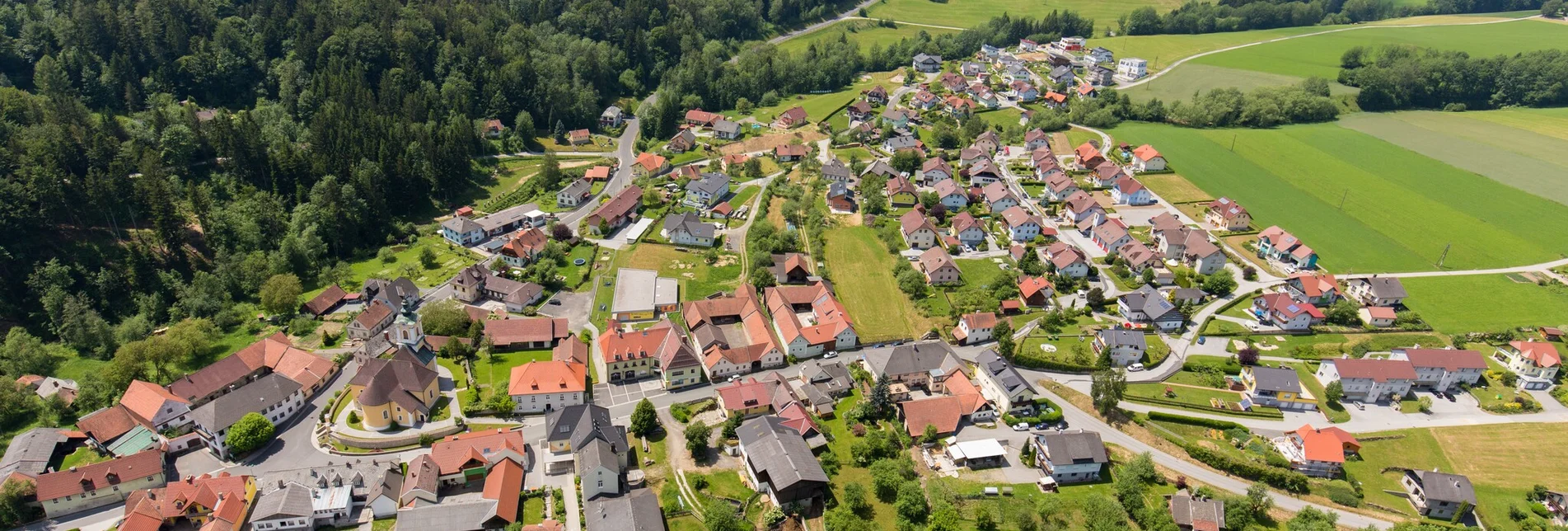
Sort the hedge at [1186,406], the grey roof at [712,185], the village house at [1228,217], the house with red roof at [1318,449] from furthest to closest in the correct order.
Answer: the grey roof at [712,185]
the village house at [1228,217]
the hedge at [1186,406]
the house with red roof at [1318,449]

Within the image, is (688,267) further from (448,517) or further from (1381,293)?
(1381,293)

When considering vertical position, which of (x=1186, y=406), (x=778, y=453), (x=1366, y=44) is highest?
(x=1366, y=44)

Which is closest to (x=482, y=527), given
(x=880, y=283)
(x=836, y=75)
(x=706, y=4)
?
(x=880, y=283)

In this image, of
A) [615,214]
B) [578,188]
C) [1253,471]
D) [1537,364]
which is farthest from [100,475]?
[1537,364]

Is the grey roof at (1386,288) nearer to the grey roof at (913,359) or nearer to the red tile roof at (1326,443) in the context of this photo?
the red tile roof at (1326,443)

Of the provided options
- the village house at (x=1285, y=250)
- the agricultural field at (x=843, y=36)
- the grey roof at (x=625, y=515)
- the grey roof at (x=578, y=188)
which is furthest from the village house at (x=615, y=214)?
the agricultural field at (x=843, y=36)

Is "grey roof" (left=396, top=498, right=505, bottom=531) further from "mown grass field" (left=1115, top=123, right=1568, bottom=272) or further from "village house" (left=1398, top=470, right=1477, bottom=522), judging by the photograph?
"mown grass field" (left=1115, top=123, right=1568, bottom=272)

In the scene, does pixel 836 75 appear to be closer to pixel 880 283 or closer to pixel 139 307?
pixel 880 283
